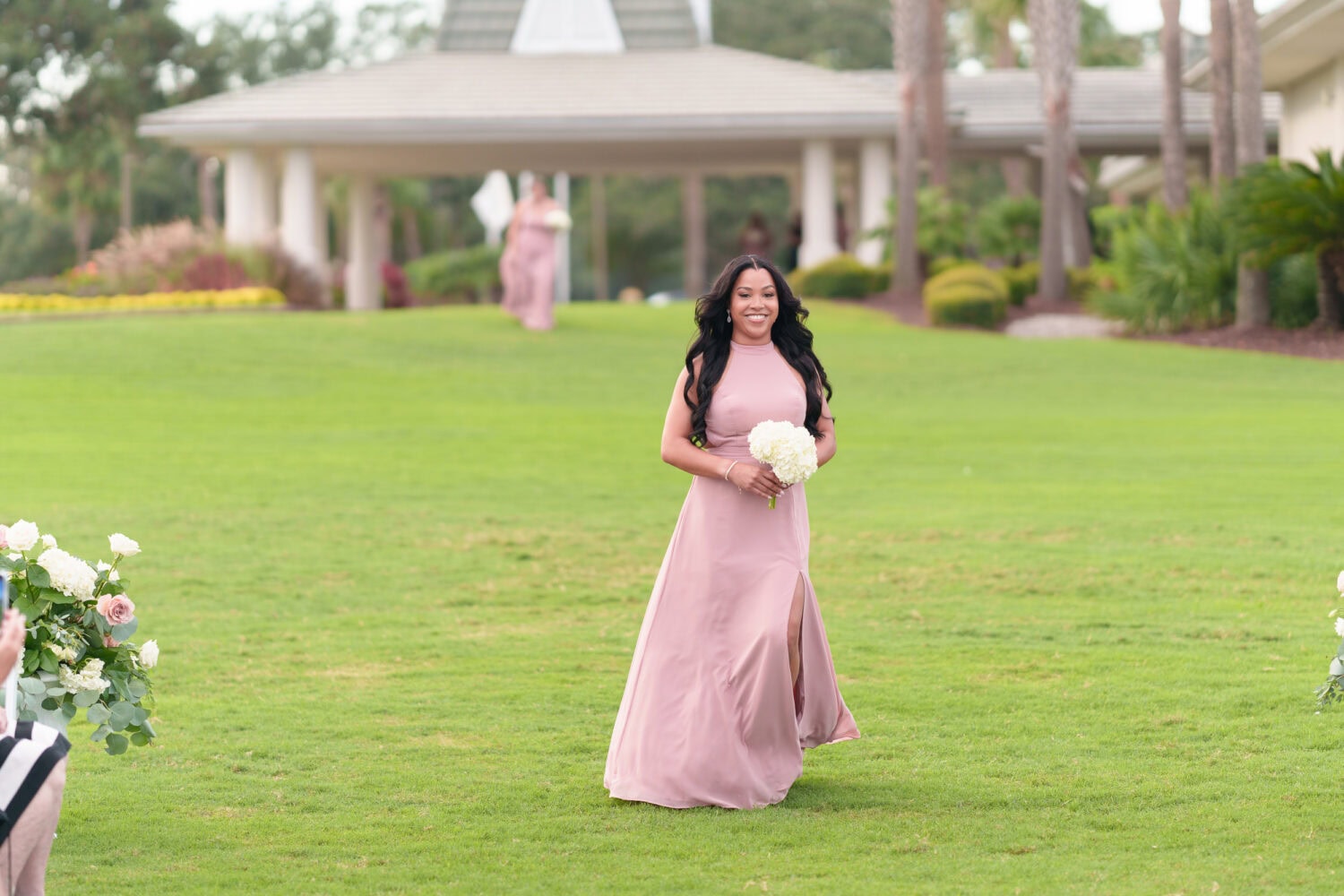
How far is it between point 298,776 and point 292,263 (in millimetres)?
26397

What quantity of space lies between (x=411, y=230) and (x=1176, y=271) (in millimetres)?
43758

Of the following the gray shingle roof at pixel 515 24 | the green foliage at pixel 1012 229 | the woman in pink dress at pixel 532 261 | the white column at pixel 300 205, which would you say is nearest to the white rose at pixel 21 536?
the woman in pink dress at pixel 532 261

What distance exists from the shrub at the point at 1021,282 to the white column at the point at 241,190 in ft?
46.4

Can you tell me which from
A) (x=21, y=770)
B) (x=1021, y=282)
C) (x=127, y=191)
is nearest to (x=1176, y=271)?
(x=1021, y=282)

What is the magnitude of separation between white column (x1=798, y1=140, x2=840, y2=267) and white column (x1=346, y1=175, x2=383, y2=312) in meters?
9.18

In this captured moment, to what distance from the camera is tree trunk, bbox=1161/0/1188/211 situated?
30.6 meters

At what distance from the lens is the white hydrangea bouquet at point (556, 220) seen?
985 inches

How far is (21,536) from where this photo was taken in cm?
491

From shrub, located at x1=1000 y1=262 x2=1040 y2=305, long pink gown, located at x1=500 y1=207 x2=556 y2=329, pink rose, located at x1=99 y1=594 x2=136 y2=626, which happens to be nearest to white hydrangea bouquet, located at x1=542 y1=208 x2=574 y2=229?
long pink gown, located at x1=500 y1=207 x2=556 y2=329

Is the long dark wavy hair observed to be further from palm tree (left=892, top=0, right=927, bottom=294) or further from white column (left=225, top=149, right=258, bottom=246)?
white column (left=225, top=149, right=258, bottom=246)

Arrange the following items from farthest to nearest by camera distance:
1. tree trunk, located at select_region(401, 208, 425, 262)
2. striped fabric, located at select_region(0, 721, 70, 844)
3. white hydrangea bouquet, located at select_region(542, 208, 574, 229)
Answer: tree trunk, located at select_region(401, 208, 425, 262) → white hydrangea bouquet, located at select_region(542, 208, 574, 229) → striped fabric, located at select_region(0, 721, 70, 844)

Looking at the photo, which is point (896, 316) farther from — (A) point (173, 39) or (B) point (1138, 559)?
(A) point (173, 39)

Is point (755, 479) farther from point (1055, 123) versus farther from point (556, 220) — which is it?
point (1055, 123)

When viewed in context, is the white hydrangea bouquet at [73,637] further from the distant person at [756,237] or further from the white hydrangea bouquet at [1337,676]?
the distant person at [756,237]
